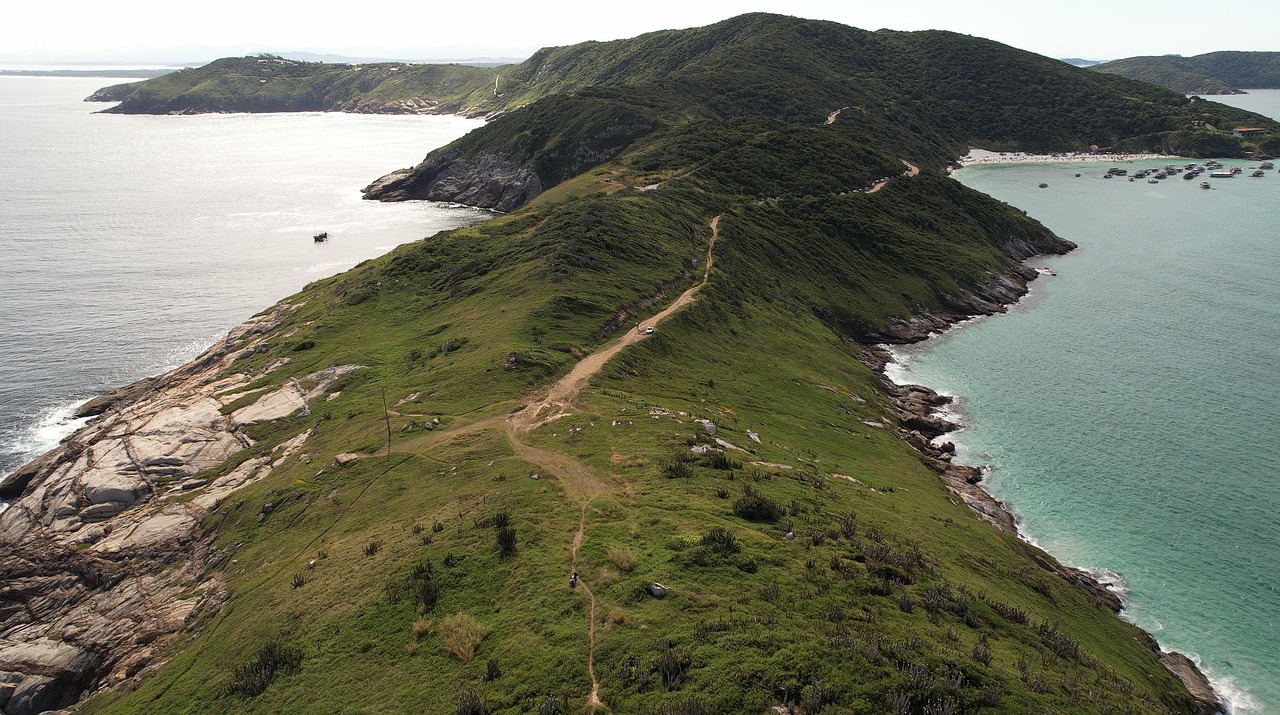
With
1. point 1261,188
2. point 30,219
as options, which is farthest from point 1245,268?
point 30,219

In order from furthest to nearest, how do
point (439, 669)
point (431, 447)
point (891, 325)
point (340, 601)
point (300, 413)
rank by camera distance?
point (891, 325) → point (300, 413) → point (431, 447) → point (340, 601) → point (439, 669)

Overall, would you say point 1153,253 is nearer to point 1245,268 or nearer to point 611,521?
point 1245,268

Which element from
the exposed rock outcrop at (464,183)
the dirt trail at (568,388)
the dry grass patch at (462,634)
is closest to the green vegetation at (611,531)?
the dry grass patch at (462,634)

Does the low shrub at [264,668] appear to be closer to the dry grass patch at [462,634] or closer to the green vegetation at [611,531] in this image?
the green vegetation at [611,531]

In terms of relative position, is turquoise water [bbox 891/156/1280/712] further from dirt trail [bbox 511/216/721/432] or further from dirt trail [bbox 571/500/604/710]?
dirt trail [bbox 571/500/604/710]

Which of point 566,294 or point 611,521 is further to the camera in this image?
point 566,294

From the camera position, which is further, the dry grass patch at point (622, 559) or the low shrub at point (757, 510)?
the low shrub at point (757, 510)

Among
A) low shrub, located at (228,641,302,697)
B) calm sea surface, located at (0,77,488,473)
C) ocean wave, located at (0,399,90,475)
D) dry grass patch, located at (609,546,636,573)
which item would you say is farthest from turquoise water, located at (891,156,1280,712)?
calm sea surface, located at (0,77,488,473)
